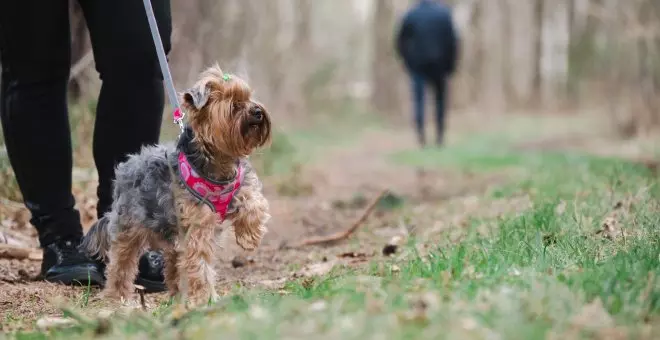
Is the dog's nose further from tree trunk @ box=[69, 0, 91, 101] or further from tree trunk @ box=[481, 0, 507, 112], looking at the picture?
tree trunk @ box=[481, 0, 507, 112]

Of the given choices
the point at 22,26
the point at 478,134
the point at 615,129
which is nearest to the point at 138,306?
the point at 22,26

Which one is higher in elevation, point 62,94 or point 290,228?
point 62,94

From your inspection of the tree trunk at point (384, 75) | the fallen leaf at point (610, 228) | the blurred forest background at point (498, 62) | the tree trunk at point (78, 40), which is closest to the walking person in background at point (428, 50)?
the blurred forest background at point (498, 62)

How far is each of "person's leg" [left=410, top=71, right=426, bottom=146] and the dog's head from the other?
35.9ft

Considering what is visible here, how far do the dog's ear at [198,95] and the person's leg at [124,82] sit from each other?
0.43 meters

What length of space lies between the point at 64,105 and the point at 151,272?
0.96m

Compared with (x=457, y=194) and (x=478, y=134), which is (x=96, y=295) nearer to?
(x=457, y=194)

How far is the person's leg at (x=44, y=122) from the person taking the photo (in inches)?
165

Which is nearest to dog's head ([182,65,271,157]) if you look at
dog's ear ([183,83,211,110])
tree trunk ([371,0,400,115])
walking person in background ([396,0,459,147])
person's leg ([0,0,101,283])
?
dog's ear ([183,83,211,110])

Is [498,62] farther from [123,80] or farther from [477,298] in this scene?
[477,298]

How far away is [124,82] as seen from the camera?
4230mm

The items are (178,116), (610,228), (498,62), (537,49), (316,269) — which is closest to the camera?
(178,116)

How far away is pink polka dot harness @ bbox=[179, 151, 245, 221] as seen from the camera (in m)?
3.94

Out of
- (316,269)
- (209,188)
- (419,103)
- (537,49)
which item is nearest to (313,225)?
(316,269)
